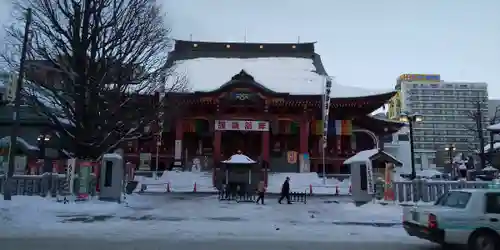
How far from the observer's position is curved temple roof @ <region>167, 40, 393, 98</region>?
39719mm

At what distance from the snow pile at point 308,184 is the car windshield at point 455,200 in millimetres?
18300

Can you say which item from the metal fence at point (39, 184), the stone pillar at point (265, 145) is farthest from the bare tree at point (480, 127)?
the metal fence at point (39, 184)

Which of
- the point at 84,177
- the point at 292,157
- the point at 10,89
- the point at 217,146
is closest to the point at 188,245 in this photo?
Result: the point at 10,89

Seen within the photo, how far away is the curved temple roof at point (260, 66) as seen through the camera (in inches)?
1564

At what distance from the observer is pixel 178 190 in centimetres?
2881

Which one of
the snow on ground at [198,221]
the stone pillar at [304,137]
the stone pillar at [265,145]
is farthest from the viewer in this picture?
Answer: the stone pillar at [304,137]

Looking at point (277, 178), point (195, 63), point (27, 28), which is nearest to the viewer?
point (27, 28)

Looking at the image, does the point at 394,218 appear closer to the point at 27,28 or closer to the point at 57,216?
the point at 57,216

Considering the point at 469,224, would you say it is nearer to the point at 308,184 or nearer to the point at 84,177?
the point at 84,177

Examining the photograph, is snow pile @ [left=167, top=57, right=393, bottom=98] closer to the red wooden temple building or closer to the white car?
the red wooden temple building

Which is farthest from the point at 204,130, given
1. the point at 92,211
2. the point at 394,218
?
the point at 394,218

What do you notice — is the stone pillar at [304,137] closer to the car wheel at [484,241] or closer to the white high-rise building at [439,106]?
the car wheel at [484,241]

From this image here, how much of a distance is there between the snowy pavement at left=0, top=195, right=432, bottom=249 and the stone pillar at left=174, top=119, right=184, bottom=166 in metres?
16.8

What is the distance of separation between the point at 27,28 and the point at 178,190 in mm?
15500
